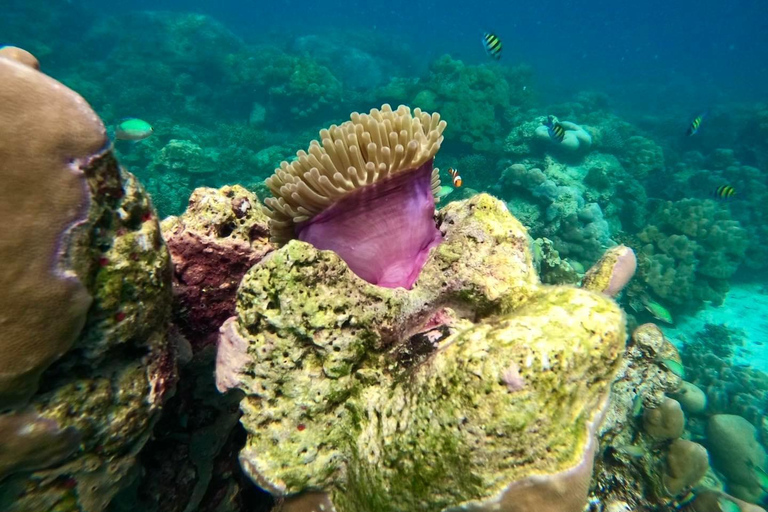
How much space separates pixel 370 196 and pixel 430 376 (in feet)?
3.05

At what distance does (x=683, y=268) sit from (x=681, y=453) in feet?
26.3

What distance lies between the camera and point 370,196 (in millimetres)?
1985

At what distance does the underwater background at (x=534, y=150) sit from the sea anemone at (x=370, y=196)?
1251 mm

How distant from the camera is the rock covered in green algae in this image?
1395mm

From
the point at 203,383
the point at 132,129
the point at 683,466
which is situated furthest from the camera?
the point at 132,129

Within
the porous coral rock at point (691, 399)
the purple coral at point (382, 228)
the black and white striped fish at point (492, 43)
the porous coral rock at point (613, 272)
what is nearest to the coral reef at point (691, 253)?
the porous coral rock at point (691, 399)

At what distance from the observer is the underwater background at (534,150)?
8.53 metres

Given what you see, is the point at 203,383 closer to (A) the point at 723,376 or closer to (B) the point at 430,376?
(B) the point at 430,376

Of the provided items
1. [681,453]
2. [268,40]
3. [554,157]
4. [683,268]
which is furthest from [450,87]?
[268,40]

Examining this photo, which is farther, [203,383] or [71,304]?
[203,383]

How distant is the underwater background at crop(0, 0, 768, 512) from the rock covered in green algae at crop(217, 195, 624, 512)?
76 centimetres

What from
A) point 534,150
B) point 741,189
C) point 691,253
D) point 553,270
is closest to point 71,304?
point 553,270

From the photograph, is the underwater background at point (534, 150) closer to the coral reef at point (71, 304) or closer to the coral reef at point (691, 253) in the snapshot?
the coral reef at point (691, 253)

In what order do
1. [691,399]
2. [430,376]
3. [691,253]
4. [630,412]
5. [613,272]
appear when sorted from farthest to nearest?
[691,253]
[691,399]
[630,412]
[613,272]
[430,376]
